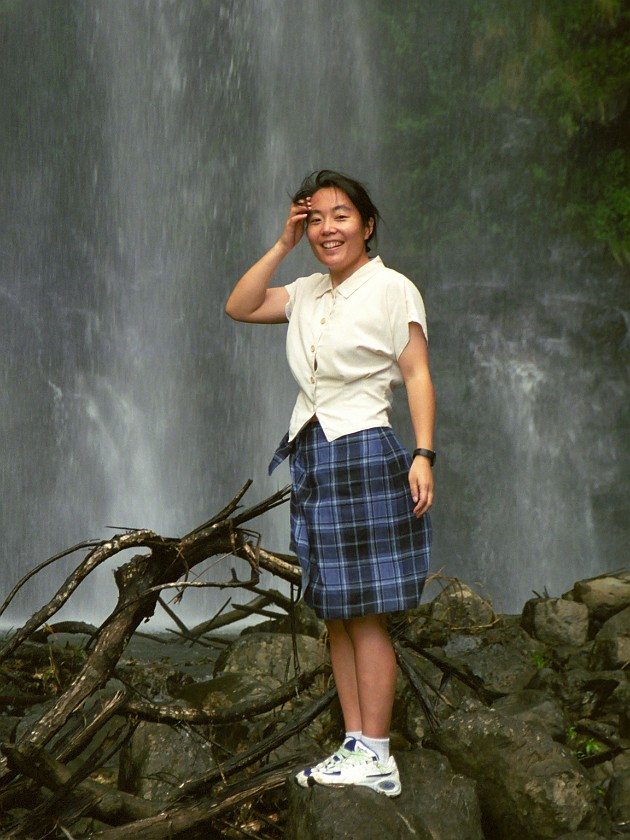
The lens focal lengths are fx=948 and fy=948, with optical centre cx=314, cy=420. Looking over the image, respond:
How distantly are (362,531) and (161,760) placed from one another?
5.07ft

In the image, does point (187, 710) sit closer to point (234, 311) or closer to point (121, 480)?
point (234, 311)

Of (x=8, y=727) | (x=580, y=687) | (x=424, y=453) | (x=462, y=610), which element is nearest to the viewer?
(x=424, y=453)

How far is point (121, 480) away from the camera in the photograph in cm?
1526

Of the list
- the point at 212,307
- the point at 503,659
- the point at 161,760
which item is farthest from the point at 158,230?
the point at 161,760

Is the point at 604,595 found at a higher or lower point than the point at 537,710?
lower

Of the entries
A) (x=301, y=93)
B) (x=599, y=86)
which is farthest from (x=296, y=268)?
(x=599, y=86)

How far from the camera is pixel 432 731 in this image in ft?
11.2

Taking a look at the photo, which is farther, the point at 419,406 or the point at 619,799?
the point at 619,799

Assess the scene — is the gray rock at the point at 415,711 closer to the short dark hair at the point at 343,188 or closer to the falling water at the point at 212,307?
the short dark hair at the point at 343,188

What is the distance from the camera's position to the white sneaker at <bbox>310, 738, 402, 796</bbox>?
9.14 feet

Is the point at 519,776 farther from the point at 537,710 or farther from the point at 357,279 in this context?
the point at 357,279

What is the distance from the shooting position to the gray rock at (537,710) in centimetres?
374

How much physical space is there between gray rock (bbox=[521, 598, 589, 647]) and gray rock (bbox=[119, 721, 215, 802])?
2.88 metres

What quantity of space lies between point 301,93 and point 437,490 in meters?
7.48
